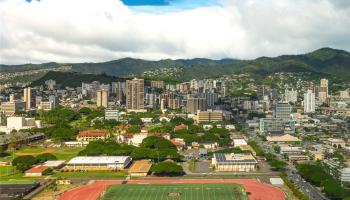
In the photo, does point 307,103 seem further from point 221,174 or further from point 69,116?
point 221,174

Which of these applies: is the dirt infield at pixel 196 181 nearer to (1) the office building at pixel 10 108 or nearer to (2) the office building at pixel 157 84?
(1) the office building at pixel 10 108

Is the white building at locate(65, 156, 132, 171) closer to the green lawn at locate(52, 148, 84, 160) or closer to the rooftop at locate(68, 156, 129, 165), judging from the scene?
the rooftop at locate(68, 156, 129, 165)

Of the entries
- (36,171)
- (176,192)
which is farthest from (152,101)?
(176,192)

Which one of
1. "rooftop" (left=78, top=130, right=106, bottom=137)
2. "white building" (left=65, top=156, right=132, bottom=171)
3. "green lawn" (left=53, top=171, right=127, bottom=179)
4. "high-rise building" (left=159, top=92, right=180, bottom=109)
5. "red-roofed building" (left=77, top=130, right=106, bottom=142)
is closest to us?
"green lawn" (left=53, top=171, right=127, bottom=179)

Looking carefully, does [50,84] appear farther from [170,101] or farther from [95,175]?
[95,175]

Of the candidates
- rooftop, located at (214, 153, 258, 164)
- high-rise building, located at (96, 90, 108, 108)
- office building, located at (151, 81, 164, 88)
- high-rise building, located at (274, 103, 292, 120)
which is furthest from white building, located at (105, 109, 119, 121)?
office building, located at (151, 81, 164, 88)

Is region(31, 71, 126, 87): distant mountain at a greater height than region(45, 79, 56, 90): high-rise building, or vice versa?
region(31, 71, 126, 87): distant mountain

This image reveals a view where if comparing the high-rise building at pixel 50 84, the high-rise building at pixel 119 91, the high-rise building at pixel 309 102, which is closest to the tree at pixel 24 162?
the high-rise building at pixel 309 102
